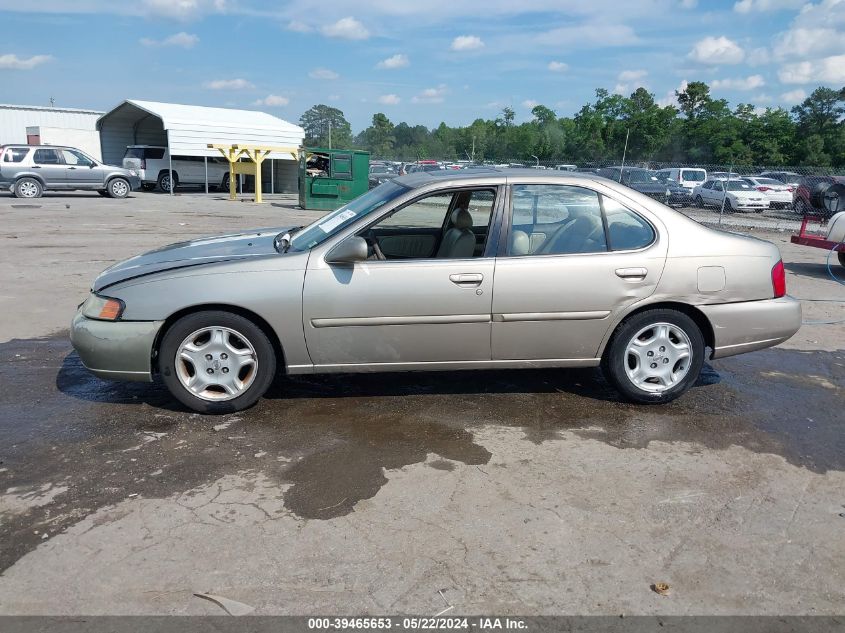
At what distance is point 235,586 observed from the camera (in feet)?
9.24

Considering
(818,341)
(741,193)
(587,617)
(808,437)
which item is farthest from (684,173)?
(587,617)

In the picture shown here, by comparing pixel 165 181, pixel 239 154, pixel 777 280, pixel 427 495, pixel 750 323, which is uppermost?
pixel 239 154

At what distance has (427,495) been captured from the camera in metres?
3.58

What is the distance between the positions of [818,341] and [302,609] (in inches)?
239

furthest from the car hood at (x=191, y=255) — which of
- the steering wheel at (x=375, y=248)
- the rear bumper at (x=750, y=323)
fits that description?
the rear bumper at (x=750, y=323)

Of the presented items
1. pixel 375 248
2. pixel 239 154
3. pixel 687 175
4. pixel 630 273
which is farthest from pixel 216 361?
pixel 687 175

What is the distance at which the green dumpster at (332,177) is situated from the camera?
22766mm

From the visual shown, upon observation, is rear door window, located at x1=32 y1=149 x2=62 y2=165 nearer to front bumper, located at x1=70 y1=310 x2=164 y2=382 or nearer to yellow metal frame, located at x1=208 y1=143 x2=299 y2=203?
yellow metal frame, located at x1=208 y1=143 x2=299 y2=203

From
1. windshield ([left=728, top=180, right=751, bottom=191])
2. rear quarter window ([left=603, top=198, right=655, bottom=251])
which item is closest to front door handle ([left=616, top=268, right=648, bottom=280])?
rear quarter window ([left=603, top=198, right=655, bottom=251])

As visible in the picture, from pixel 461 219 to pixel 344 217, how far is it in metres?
0.89

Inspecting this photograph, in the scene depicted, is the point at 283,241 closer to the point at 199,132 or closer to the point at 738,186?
the point at 738,186

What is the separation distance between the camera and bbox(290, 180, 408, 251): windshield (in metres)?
4.66

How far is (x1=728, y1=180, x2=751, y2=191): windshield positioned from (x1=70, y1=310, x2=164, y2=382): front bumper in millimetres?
24882

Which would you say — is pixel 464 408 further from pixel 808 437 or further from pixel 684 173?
pixel 684 173
